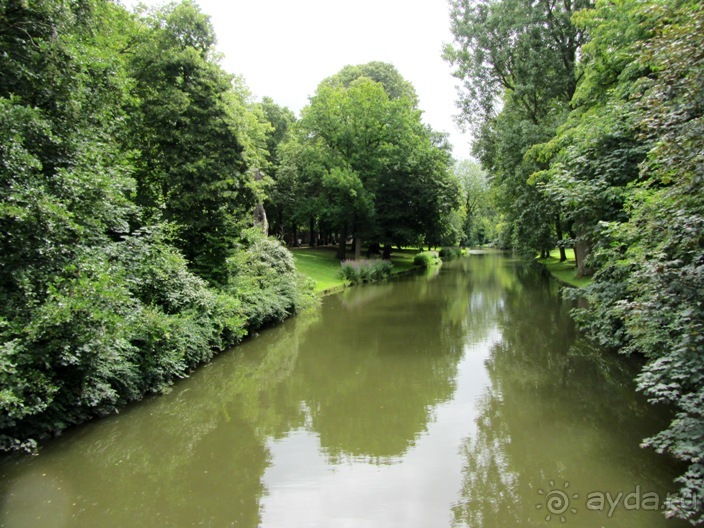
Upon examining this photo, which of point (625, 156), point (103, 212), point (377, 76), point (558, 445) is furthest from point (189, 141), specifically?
point (377, 76)

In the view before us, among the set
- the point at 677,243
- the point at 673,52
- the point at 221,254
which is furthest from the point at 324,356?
the point at 673,52

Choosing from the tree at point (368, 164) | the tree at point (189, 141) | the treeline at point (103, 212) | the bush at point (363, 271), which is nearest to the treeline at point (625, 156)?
the treeline at point (103, 212)

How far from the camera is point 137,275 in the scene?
7.95m

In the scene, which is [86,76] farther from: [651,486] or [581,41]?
[581,41]

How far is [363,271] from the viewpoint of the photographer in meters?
25.7

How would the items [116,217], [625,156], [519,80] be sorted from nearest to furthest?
[116,217] < [625,156] < [519,80]

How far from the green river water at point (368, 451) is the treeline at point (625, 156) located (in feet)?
2.35

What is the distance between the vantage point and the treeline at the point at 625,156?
12.9 feet

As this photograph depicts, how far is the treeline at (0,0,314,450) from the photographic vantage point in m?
5.34

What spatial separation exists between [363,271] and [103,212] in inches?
→ 770

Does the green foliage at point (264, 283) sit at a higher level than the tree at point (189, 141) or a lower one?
lower

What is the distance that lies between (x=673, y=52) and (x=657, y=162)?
3.28 ft

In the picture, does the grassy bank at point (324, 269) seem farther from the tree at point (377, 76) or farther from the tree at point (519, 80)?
the tree at point (377, 76)

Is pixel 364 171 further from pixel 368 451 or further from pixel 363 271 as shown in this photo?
pixel 368 451
